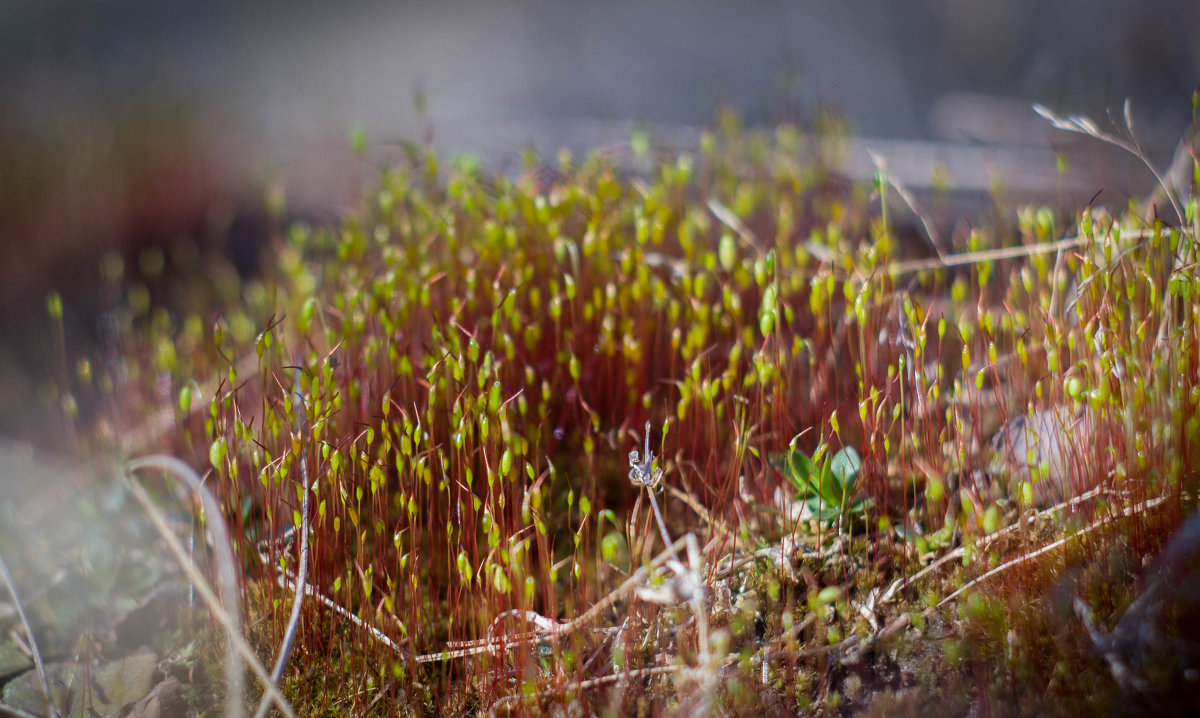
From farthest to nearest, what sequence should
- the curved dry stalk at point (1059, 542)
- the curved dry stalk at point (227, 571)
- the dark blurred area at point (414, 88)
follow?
1. the dark blurred area at point (414, 88)
2. the curved dry stalk at point (1059, 542)
3. the curved dry stalk at point (227, 571)

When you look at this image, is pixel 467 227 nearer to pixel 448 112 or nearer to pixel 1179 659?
pixel 1179 659

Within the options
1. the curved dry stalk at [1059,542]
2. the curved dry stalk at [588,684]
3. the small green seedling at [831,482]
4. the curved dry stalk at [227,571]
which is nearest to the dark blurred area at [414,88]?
the curved dry stalk at [227,571]

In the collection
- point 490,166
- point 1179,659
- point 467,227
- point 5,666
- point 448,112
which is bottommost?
point 5,666

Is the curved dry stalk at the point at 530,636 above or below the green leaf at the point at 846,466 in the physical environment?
below

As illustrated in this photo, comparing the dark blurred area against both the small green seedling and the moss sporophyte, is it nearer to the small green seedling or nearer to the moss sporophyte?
the moss sporophyte

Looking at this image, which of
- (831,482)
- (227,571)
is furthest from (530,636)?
(831,482)

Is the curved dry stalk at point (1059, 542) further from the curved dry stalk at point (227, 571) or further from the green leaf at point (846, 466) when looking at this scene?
the curved dry stalk at point (227, 571)

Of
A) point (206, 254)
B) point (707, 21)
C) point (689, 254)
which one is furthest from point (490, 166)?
point (707, 21)

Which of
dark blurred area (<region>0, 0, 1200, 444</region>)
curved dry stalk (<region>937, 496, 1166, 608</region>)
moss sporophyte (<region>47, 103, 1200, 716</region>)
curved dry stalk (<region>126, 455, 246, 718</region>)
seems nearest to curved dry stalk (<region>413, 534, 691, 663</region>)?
moss sporophyte (<region>47, 103, 1200, 716</region>)
